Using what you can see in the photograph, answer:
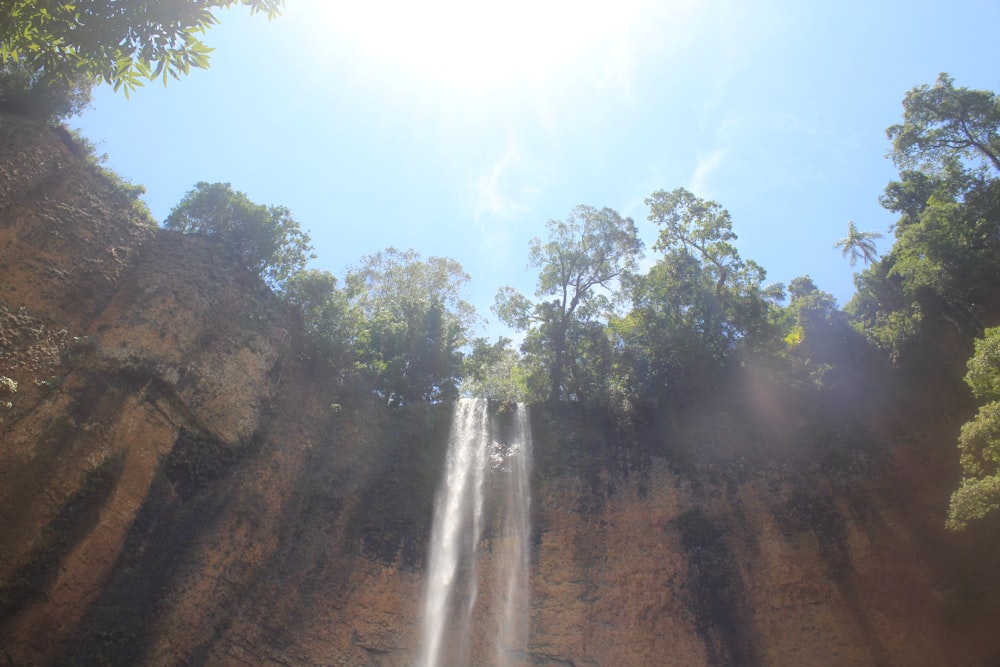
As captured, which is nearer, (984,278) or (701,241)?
(984,278)

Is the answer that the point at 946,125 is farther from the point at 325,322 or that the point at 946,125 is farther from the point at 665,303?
the point at 325,322

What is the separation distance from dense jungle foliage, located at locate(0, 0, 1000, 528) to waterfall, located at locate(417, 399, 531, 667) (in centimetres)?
293

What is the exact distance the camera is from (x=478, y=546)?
57.7ft

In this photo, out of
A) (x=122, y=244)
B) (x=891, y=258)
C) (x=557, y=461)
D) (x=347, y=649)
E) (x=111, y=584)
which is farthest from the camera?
(x=891, y=258)

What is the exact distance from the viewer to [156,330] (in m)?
16.6

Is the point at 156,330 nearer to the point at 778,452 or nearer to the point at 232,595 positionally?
the point at 232,595

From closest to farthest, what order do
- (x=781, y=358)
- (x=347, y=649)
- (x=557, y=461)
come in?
(x=347, y=649), (x=557, y=461), (x=781, y=358)

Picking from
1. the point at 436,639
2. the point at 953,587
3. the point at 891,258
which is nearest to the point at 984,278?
the point at 891,258

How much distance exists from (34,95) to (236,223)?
22.4 feet

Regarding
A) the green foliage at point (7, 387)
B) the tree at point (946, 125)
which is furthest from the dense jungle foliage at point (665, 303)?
the green foliage at point (7, 387)

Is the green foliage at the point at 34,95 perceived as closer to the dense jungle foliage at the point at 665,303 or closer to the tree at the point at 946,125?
the dense jungle foliage at the point at 665,303

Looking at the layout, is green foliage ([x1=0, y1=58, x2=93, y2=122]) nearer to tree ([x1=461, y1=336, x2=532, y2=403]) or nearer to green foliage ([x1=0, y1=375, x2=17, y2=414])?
green foliage ([x1=0, y1=375, x2=17, y2=414])

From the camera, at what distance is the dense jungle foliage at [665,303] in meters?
19.0

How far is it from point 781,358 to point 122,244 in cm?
2315
